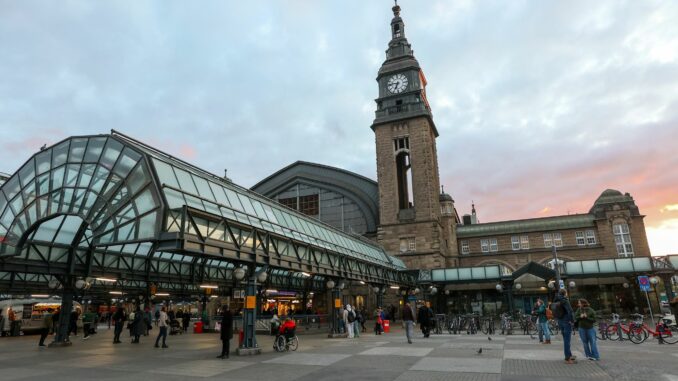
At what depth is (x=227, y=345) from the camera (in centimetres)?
1584

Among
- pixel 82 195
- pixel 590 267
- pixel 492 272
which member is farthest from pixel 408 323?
pixel 590 267

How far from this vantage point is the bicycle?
18.1 meters

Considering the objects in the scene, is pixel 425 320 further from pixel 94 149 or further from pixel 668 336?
pixel 94 149

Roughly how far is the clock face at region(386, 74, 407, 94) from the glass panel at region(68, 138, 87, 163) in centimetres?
4630

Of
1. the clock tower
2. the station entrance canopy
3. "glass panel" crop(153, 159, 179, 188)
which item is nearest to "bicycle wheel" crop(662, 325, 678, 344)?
the station entrance canopy

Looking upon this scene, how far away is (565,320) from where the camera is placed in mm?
13031

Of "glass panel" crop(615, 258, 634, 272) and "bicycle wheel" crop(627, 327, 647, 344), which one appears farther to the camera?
"glass panel" crop(615, 258, 634, 272)

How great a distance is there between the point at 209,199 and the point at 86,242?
952 centimetres

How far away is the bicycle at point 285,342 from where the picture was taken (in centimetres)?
1811

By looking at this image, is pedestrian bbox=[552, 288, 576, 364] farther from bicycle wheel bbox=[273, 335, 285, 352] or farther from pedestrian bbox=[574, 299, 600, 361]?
bicycle wheel bbox=[273, 335, 285, 352]

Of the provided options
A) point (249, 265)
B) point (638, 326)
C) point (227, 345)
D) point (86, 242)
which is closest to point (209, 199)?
point (249, 265)

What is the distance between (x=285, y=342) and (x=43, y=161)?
15.0m

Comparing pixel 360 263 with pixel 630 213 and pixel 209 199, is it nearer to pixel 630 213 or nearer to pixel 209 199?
pixel 209 199

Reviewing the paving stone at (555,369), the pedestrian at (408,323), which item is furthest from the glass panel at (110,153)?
the paving stone at (555,369)
